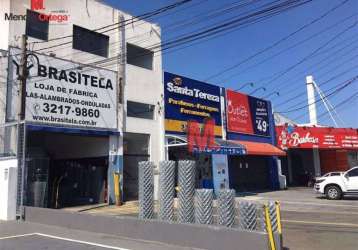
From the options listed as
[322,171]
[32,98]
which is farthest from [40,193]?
[322,171]

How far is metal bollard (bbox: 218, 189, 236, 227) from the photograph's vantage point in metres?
10.6

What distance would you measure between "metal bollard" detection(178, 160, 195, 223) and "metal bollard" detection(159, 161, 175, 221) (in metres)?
0.35

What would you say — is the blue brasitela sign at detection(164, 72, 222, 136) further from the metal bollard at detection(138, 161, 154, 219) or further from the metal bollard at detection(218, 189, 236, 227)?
the metal bollard at detection(218, 189, 236, 227)

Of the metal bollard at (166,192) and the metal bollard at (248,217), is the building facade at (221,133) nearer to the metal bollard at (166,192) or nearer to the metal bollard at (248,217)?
the metal bollard at (166,192)

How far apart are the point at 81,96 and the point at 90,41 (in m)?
3.32

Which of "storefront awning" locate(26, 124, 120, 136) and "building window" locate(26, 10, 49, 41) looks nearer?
"storefront awning" locate(26, 124, 120, 136)

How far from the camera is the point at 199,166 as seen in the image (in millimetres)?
27438

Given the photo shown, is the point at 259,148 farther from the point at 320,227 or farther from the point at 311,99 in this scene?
the point at 311,99

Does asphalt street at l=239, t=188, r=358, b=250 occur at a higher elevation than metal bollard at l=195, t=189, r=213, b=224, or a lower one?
lower

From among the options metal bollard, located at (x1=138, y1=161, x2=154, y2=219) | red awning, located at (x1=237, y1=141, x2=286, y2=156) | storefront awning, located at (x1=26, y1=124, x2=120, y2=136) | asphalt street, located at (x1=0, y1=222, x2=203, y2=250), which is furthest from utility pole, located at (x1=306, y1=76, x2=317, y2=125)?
asphalt street, located at (x1=0, y1=222, x2=203, y2=250)

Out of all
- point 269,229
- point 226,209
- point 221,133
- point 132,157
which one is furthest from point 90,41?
point 269,229

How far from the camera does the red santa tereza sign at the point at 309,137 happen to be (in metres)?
36.9

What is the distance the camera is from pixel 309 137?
121 ft

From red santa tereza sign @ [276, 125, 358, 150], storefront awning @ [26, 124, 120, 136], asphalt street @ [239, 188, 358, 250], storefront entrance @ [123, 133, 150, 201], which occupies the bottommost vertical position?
asphalt street @ [239, 188, 358, 250]
